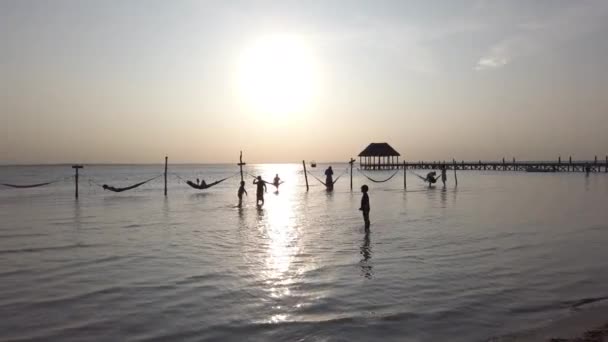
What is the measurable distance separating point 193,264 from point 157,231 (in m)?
5.50

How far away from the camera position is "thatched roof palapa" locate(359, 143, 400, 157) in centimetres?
7769

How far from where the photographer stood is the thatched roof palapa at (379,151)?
77.7 m

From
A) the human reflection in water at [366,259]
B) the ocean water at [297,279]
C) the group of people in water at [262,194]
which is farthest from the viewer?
the group of people in water at [262,194]

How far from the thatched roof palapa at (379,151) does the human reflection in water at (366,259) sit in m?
66.3

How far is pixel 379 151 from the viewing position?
255 feet

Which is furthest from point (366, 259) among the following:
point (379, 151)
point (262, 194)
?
point (379, 151)

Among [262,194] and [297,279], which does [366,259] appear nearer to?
[297,279]

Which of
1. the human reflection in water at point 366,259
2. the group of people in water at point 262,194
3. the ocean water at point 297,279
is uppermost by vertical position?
the group of people in water at point 262,194

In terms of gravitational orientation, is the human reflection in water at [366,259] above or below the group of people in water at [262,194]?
below

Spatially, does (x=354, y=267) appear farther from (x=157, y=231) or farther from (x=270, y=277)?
(x=157, y=231)

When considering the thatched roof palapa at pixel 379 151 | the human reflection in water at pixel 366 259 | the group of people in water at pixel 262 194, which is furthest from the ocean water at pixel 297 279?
the thatched roof palapa at pixel 379 151

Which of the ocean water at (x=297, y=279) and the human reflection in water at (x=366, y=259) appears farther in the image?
the human reflection in water at (x=366, y=259)

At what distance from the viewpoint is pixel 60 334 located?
17.6ft

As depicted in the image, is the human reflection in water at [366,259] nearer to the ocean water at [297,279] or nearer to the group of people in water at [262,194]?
the ocean water at [297,279]
